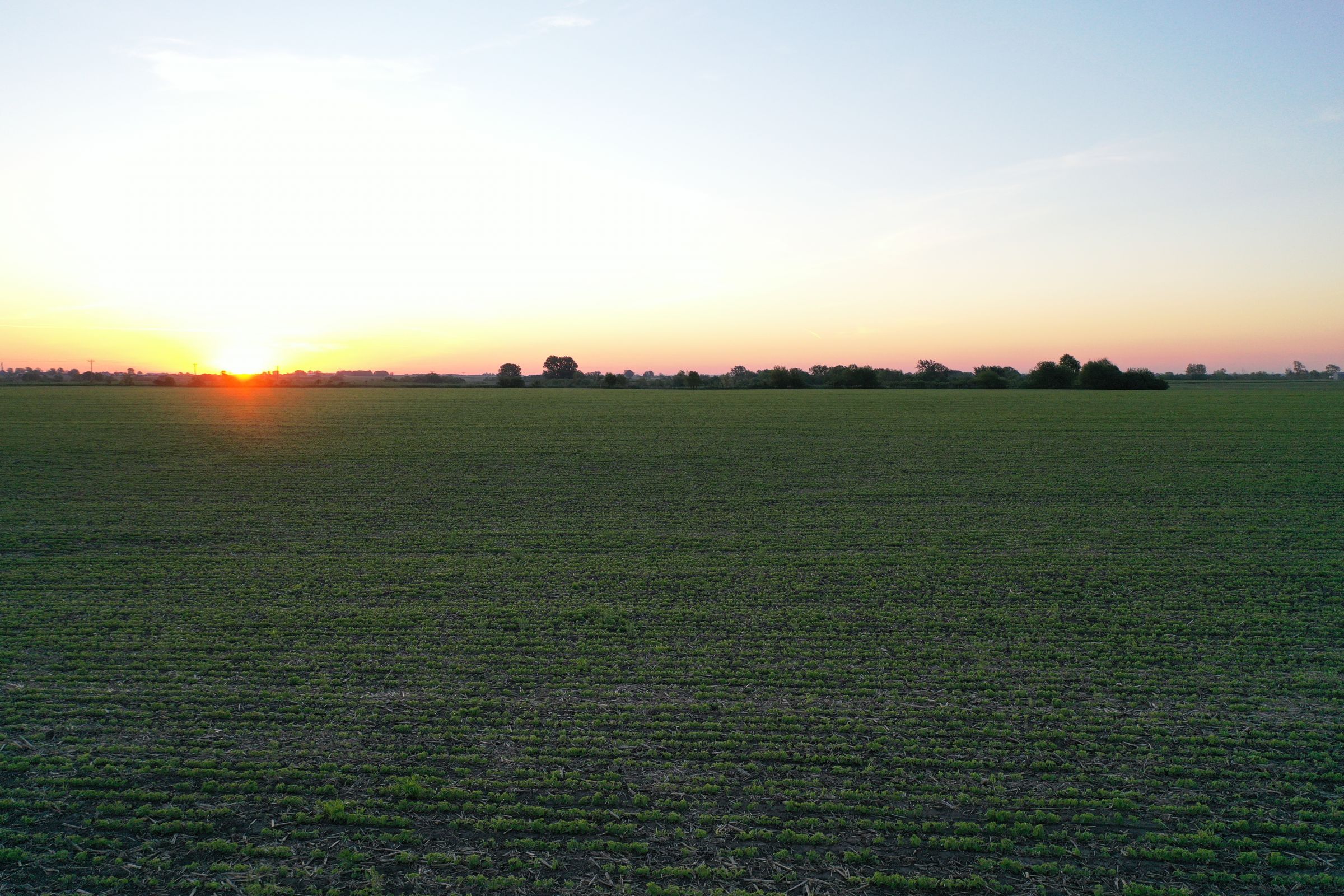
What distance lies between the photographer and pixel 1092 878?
152 inches

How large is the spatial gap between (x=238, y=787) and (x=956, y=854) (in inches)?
161

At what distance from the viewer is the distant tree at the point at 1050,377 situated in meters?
88.8

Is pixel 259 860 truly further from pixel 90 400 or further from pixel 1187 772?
pixel 90 400

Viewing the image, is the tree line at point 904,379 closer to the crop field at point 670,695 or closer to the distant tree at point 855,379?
the distant tree at point 855,379

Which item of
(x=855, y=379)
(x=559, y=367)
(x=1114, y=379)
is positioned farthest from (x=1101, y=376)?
(x=559, y=367)

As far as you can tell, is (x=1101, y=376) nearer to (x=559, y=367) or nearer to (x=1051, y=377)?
(x=1051, y=377)

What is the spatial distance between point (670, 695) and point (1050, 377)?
312 feet

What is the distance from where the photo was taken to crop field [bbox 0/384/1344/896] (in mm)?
4035

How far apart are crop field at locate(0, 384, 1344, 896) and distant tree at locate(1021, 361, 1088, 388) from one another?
82096 millimetres

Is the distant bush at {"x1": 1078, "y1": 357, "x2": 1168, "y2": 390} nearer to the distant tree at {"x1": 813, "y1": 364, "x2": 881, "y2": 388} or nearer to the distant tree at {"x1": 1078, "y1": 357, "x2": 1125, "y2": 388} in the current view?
the distant tree at {"x1": 1078, "y1": 357, "x2": 1125, "y2": 388}

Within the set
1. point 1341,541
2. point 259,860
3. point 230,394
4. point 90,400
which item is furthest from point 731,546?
point 230,394

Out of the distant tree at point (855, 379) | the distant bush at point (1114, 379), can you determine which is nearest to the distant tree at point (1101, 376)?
the distant bush at point (1114, 379)

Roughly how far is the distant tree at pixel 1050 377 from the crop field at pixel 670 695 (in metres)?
82.1

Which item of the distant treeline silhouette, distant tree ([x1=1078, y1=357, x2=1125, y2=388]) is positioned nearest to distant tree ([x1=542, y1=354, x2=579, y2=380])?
the distant treeline silhouette
